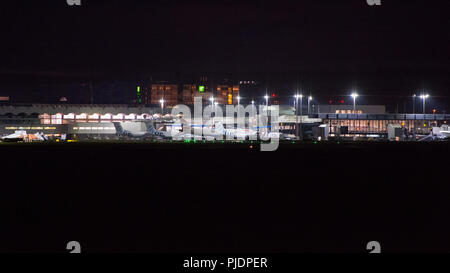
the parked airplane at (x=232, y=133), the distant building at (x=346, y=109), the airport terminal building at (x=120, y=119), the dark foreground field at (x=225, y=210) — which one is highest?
the distant building at (x=346, y=109)

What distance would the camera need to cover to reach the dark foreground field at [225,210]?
385 inches

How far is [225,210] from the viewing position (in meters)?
13.0

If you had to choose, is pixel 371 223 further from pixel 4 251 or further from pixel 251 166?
pixel 251 166

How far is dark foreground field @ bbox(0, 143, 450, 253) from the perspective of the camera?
978 centimetres

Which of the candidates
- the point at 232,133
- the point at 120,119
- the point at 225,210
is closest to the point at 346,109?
the point at 232,133

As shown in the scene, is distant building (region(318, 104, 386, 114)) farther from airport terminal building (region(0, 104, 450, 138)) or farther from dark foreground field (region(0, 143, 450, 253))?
dark foreground field (region(0, 143, 450, 253))

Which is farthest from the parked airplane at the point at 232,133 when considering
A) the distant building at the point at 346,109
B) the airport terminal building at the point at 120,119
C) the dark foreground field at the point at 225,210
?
the distant building at the point at 346,109

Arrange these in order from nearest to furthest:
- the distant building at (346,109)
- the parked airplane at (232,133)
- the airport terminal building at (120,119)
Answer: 1. the parked airplane at (232,133)
2. the airport terminal building at (120,119)
3. the distant building at (346,109)

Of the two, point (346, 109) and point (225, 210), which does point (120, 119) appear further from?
point (225, 210)

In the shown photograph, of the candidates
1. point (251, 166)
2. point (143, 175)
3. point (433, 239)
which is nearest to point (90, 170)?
point (143, 175)

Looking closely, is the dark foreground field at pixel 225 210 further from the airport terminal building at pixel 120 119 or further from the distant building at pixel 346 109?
the distant building at pixel 346 109

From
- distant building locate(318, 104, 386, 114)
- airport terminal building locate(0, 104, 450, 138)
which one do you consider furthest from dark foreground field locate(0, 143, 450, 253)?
distant building locate(318, 104, 386, 114)

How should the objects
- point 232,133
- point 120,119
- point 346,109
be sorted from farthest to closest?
1. point 346,109
2. point 120,119
3. point 232,133

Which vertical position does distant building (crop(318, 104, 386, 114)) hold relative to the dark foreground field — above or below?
above
